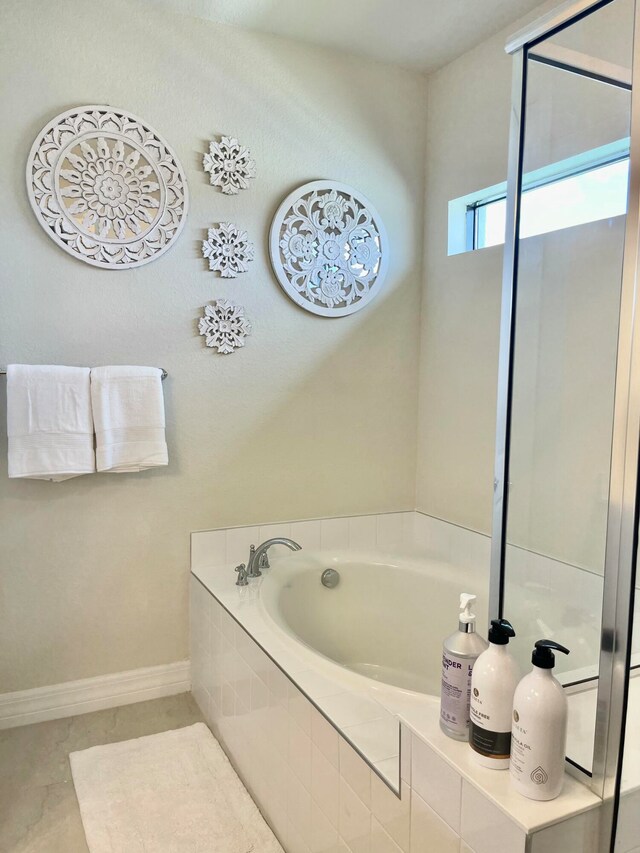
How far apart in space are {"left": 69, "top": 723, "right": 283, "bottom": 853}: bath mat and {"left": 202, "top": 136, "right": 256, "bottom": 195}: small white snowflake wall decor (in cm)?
200

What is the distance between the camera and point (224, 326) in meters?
2.49

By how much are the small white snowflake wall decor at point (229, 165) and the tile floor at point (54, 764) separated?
1978mm

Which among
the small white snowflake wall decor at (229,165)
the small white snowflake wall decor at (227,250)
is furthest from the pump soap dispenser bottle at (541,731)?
the small white snowflake wall decor at (229,165)

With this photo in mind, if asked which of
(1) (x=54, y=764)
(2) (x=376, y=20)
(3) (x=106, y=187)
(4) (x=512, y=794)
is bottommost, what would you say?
(1) (x=54, y=764)

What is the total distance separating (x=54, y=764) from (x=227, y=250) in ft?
6.15

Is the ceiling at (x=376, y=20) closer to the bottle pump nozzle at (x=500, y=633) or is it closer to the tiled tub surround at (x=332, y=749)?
the tiled tub surround at (x=332, y=749)

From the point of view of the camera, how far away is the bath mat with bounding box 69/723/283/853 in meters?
1.72

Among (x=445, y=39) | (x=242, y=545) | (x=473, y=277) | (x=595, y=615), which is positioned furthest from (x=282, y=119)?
(x=595, y=615)

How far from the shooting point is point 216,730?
2.24m

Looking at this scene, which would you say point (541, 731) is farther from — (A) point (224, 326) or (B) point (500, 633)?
(A) point (224, 326)

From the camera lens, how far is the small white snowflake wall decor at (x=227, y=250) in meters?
2.44

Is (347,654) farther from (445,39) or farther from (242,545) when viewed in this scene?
(445,39)

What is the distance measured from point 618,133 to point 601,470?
59cm

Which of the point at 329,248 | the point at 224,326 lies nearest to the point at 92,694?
the point at 224,326
